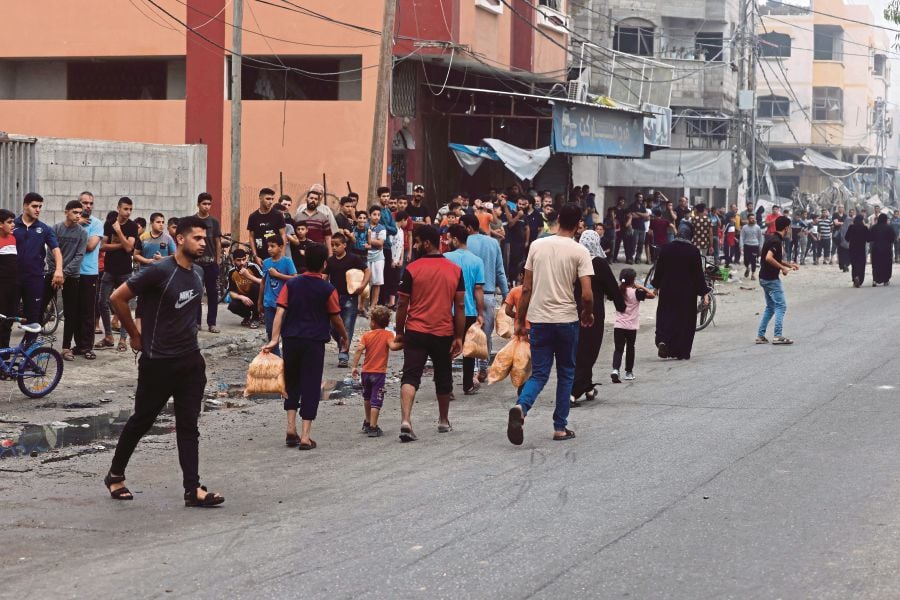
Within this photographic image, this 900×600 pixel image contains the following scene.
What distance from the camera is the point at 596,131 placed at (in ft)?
99.1

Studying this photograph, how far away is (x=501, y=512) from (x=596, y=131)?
77.3 ft

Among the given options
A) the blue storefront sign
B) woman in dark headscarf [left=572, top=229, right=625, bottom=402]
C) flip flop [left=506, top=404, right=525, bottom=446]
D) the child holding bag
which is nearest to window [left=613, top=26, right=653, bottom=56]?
the blue storefront sign

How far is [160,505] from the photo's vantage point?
785 centimetres

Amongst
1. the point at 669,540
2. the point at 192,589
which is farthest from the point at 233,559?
the point at 669,540

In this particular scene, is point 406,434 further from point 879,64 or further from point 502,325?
point 879,64

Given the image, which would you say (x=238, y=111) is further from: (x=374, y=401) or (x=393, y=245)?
(x=374, y=401)

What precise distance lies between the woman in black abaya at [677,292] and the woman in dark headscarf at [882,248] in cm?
1569

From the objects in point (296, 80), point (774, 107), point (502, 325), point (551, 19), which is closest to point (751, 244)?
point (551, 19)

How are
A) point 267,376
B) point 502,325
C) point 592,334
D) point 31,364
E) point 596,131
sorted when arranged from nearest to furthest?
point 267,376 < point 31,364 < point 592,334 < point 502,325 < point 596,131

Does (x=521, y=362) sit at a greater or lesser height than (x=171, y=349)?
lesser

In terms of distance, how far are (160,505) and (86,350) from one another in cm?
735

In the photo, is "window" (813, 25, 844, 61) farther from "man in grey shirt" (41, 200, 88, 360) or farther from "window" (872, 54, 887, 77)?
"man in grey shirt" (41, 200, 88, 360)

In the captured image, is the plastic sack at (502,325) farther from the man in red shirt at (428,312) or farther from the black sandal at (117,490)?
the black sandal at (117,490)

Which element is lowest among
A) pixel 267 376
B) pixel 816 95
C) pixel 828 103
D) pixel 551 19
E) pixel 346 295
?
pixel 267 376
